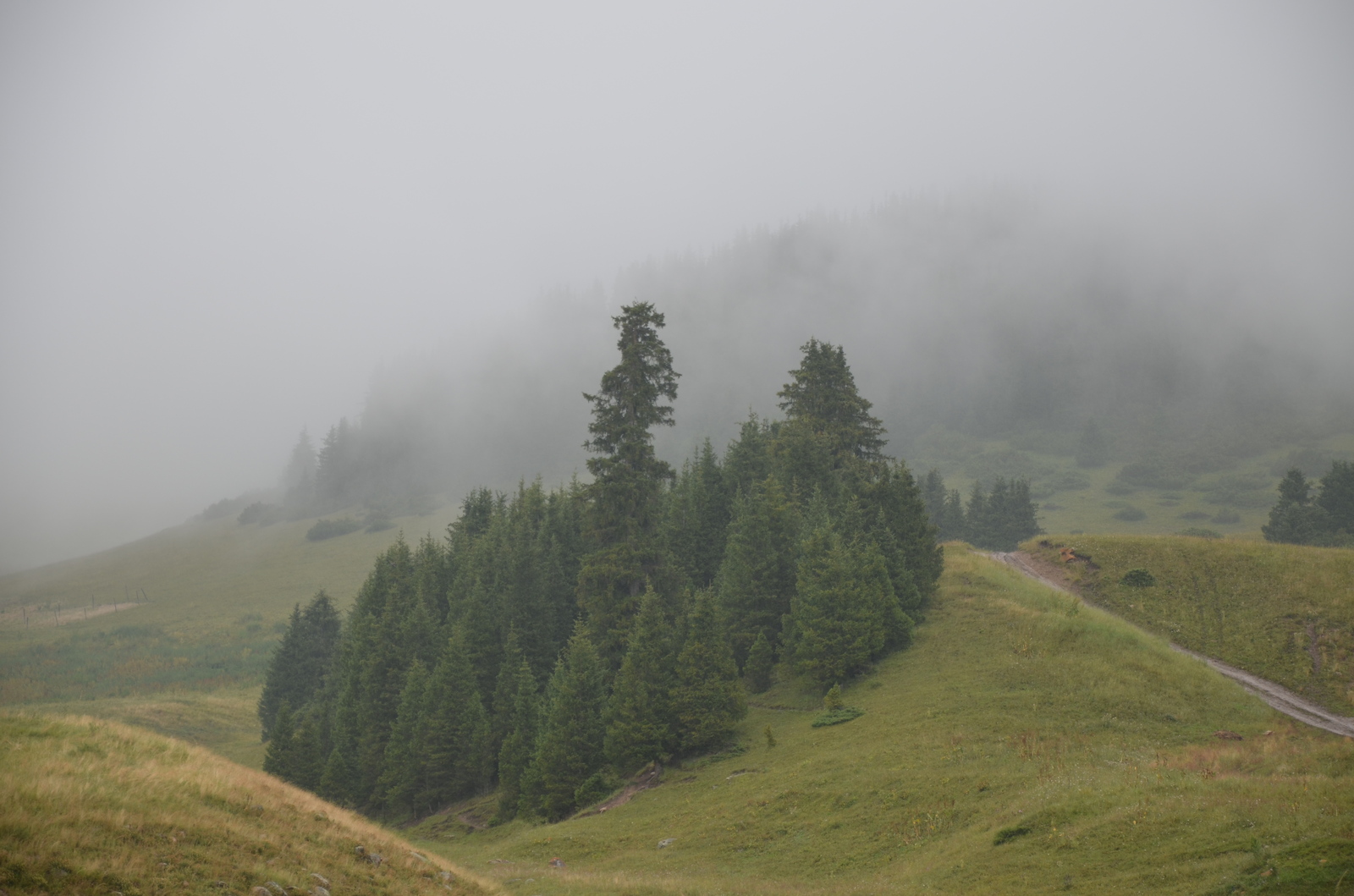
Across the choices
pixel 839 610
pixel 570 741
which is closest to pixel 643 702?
pixel 570 741

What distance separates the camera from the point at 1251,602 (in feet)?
138

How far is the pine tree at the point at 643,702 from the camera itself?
36.2m

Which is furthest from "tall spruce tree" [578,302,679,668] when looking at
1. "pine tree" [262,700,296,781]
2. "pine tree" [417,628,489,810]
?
"pine tree" [262,700,296,781]

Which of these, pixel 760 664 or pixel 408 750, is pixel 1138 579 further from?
pixel 408 750

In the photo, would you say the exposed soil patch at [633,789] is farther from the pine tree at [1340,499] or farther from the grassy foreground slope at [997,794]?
the pine tree at [1340,499]

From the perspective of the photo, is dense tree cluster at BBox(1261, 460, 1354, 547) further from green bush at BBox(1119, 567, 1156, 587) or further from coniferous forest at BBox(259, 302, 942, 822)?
coniferous forest at BBox(259, 302, 942, 822)

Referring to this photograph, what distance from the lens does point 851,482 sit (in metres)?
53.9

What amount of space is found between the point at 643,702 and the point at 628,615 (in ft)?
31.1

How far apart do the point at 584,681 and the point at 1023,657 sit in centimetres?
2368

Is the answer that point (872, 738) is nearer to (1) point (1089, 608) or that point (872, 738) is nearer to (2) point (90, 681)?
(1) point (1089, 608)

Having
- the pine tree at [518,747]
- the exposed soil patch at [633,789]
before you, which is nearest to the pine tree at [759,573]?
the exposed soil patch at [633,789]

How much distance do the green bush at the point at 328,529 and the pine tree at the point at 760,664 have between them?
7154 inches

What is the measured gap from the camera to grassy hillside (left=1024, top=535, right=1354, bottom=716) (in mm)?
34969

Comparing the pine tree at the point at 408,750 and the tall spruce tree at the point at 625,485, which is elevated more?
the tall spruce tree at the point at 625,485
